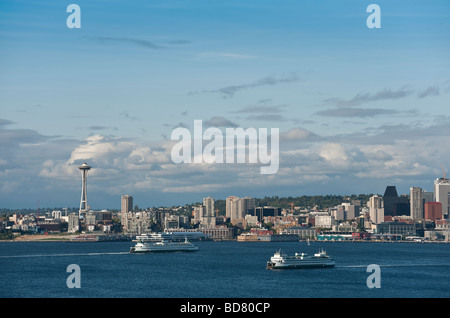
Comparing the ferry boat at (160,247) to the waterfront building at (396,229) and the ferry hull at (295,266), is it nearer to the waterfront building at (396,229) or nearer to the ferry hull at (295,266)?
the ferry hull at (295,266)

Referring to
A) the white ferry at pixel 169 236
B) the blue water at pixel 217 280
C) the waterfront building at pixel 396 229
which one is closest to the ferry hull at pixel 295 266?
the blue water at pixel 217 280

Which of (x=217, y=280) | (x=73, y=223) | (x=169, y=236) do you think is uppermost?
(x=73, y=223)

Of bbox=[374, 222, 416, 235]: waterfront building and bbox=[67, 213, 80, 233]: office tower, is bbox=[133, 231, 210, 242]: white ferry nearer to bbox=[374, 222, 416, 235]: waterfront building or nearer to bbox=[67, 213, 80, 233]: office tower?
bbox=[67, 213, 80, 233]: office tower

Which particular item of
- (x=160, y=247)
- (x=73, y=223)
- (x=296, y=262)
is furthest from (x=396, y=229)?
(x=296, y=262)

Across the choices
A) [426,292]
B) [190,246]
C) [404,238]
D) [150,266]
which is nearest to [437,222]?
[404,238]

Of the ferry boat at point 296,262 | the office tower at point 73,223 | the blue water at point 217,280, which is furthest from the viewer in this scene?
the office tower at point 73,223

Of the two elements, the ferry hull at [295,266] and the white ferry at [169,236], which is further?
the white ferry at [169,236]

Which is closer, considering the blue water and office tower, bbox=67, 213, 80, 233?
the blue water

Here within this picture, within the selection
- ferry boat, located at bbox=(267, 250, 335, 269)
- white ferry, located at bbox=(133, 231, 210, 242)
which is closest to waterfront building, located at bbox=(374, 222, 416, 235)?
white ferry, located at bbox=(133, 231, 210, 242)

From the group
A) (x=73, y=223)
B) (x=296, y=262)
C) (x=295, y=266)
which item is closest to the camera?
(x=295, y=266)

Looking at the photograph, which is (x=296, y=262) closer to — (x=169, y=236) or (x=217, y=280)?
(x=217, y=280)

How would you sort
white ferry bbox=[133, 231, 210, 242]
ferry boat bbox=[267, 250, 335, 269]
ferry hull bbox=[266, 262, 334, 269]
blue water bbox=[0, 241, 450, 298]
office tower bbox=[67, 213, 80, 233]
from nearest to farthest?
blue water bbox=[0, 241, 450, 298] → ferry hull bbox=[266, 262, 334, 269] → ferry boat bbox=[267, 250, 335, 269] → white ferry bbox=[133, 231, 210, 242] → office tower bbox=[67, 213, 80, 233]
